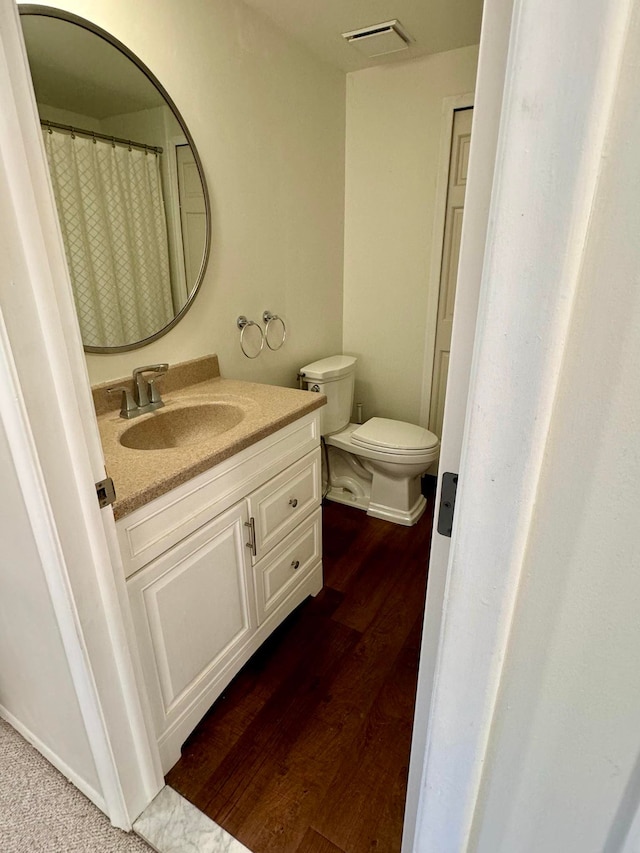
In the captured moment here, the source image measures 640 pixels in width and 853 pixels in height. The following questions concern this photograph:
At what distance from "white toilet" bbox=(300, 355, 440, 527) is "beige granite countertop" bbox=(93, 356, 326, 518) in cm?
66

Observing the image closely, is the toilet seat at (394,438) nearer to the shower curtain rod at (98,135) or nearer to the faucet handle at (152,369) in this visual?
the faucet handle at (152,369)

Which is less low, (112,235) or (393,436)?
(112,235)

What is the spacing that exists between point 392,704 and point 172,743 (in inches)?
26.0

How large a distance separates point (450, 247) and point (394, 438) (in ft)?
3.44

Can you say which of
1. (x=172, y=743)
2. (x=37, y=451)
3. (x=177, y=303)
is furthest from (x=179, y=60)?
(x=172, y=743)

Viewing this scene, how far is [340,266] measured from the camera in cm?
259

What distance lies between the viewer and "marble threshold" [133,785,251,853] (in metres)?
1.06

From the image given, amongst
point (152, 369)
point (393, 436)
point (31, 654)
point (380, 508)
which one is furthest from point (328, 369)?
point (31, 654)

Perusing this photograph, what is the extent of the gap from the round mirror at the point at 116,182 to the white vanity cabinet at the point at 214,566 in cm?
62

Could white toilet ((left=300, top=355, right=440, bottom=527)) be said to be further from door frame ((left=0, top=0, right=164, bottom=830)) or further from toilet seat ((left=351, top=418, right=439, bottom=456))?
door frame ((left=0, top=0, right=164, bottom=830))

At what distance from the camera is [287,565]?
Result: 1609 millimetres

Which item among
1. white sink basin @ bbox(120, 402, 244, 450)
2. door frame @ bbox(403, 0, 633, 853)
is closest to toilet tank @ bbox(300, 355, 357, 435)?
white sink basin @ bbox(120, 402, 244, 450)

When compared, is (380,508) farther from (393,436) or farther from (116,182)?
(116,182)

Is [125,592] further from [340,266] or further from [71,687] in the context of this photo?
[340,266]
